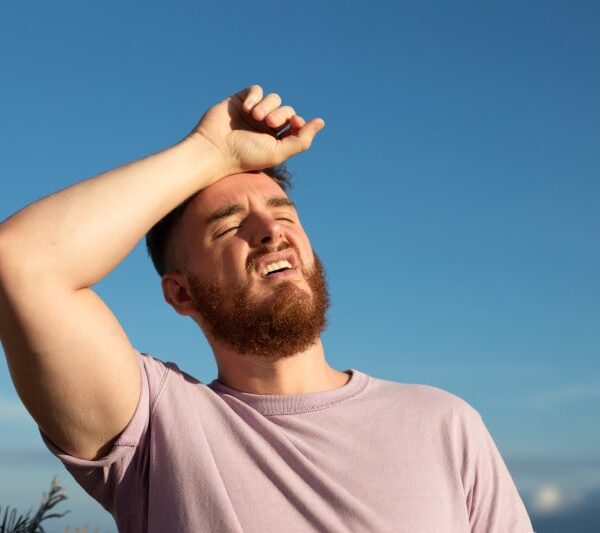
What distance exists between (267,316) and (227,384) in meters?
0.33

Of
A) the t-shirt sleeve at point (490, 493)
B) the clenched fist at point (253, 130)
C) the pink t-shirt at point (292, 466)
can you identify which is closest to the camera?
the pink t-shirt at point (292, 466)

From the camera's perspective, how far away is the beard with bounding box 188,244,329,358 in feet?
9.50

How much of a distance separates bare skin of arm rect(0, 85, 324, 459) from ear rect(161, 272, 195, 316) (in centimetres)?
41

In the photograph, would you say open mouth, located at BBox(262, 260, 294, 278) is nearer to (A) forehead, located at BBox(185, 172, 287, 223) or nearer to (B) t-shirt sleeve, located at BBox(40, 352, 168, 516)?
(A) forehead, located at BBox(185, 172, 287, 223)

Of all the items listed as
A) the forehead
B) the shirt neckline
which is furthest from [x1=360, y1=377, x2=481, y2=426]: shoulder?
the forehead

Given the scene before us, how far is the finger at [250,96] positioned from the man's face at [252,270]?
0.24 meters

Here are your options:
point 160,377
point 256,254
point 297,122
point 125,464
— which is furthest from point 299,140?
point 125,464

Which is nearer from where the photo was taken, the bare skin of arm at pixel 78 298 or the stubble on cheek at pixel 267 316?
the bare skin of arm at pixel 78 298

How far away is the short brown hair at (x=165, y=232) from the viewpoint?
3.26 m

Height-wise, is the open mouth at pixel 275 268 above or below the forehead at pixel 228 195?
below

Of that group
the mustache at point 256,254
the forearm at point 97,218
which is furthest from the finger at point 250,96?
the mustache at point 256,254

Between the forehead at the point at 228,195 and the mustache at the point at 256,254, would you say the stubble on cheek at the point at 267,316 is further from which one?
the forehead at the point at 228,195

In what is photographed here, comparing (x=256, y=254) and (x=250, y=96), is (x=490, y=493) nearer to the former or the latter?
(x=256, y=254)

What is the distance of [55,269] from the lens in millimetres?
2568
